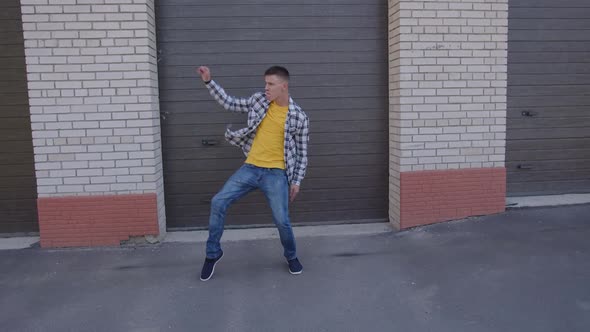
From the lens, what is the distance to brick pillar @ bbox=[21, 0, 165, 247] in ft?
16.9

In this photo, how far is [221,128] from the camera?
5863 mm

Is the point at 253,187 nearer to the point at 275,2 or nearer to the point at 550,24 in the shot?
the point at 275,2

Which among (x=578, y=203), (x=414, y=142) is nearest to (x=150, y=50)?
(x=414, y=142)

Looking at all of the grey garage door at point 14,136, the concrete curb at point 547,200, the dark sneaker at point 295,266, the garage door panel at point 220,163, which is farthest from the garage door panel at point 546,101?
the grey garage door at point 14,136

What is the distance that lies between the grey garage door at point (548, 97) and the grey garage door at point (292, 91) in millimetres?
1666

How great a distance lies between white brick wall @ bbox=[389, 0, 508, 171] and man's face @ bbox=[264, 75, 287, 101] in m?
1.73

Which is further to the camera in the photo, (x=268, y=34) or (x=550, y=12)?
(x=550, y=12)

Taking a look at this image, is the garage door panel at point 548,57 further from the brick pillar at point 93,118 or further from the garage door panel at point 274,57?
the brick pillar at point 93,118

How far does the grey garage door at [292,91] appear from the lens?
5.77 meters

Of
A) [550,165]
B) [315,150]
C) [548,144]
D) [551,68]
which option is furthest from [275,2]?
[550,165]

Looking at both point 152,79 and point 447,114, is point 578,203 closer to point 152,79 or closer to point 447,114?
point 447,114

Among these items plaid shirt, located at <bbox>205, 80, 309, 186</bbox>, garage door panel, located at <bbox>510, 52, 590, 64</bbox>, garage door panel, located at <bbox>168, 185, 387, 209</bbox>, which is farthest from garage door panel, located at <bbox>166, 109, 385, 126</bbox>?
garage door panel, located at <bbox>510, 52, 590, 64</bbox>

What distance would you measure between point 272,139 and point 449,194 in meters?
2.37

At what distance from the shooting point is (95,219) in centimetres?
536
